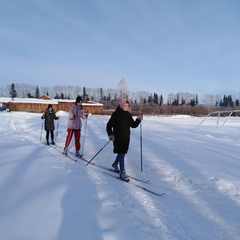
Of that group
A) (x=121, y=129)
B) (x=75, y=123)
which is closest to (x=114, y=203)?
(x=121, y=129)

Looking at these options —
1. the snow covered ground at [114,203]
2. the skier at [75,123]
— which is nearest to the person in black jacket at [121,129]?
the snow covered ground at [114,203]

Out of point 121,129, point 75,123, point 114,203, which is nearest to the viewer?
point 114,203

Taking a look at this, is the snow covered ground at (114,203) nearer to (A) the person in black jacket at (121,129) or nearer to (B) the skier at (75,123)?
(A) the person in black jacket at (121,129)

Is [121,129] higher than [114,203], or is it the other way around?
[121,129]

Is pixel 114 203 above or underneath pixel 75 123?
underneath

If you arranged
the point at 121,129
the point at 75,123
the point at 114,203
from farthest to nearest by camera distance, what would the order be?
1. the point at 75,123
2. the point at 121,129
3. the point at 114,203

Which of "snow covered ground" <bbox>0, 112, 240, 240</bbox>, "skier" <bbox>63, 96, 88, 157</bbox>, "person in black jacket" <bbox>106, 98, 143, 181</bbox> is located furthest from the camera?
"skier" <bbox>63, 96, 88, 157</bbox>

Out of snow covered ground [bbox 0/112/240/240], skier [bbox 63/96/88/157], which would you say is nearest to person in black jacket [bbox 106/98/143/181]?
snow covered ground [bbox 0/112/240/240]

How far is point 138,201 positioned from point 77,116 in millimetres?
4021

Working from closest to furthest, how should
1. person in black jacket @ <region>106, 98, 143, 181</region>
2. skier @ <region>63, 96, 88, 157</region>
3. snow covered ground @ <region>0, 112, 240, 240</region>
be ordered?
1. snow covered ground @ <region>0, 112, 240, 240</region>
2. person in black jacket @ <region>106, 98, 143, 181</region>
3. skier @ <region>63, 96, 88, 157</region>

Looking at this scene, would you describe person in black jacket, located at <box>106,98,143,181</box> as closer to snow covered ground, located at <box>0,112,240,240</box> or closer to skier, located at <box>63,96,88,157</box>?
snow covered ground, located at <box>0,112,240,240</box>

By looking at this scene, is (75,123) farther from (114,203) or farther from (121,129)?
(114,203)

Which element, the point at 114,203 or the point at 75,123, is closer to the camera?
the point at 114,203

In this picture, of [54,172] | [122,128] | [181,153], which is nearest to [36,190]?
[54,172]
